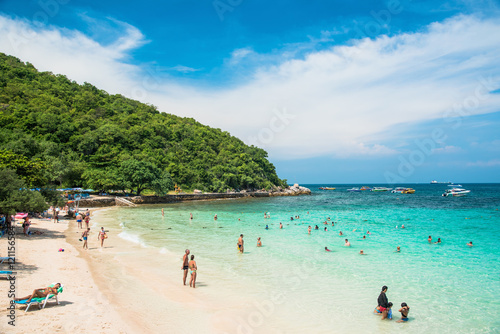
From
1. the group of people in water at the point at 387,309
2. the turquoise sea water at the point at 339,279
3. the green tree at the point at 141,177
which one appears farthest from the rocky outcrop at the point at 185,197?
the group of people in water at the point at 387,309

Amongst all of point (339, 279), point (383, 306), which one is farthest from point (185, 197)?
point (383, 306)

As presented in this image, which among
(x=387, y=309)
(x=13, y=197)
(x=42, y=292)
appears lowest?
(x=387, y=309)

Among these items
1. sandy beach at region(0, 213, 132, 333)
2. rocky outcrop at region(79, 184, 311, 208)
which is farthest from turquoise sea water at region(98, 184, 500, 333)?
rocky outcrop at region(79, 184, 311, 208)

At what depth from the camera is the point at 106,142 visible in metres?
76.6

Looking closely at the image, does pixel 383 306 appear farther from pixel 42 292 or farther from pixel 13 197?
pixel 13 197

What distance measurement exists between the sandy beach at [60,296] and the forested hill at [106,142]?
2939 cm

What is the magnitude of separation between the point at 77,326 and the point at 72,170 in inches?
2248

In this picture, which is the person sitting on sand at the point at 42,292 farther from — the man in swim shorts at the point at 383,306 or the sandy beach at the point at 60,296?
the man in swim shorts at the point at 383,306

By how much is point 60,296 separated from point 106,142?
74287 millimetres

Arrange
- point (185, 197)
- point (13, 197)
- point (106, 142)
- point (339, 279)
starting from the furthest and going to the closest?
point (106, 142), point (185, 197), point (13, 197), point (339, 279)

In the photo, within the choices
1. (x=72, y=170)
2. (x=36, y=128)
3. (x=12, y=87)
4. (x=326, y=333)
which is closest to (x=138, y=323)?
(x=326, y=333)

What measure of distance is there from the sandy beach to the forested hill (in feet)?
96.4

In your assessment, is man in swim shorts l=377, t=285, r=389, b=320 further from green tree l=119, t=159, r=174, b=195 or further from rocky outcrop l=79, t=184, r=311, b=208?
green tree l=119, t=159, r=174, b=195

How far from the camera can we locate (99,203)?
53.1m
